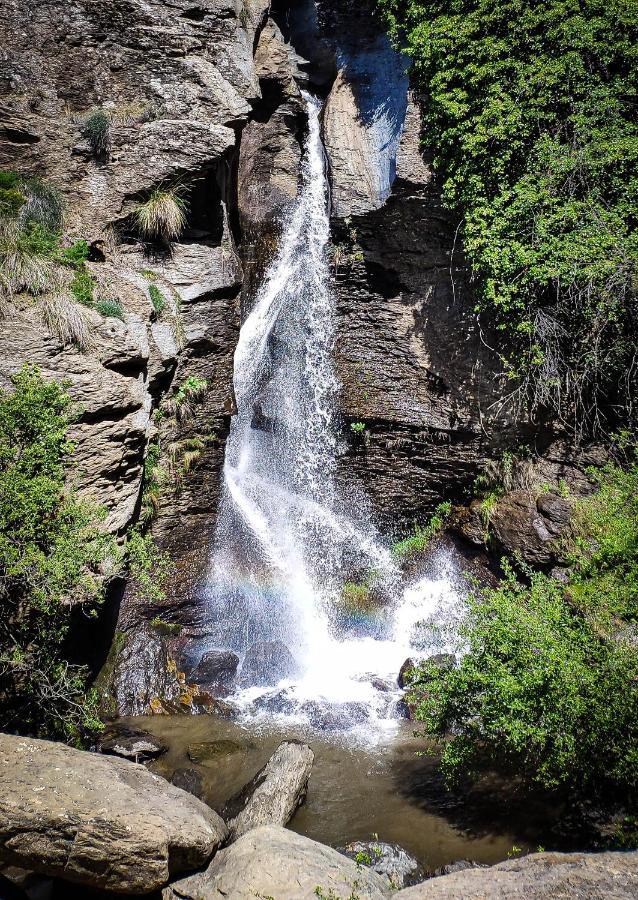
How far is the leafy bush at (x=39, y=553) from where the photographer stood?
504cm

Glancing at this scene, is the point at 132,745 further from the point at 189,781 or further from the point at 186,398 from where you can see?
the point at 186,398

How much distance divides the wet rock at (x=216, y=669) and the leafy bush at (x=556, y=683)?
12.4ft

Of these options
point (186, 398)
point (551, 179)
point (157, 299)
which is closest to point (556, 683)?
point (186, 398)

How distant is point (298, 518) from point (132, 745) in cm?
490

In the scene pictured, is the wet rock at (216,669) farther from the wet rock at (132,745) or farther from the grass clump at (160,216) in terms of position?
the grass clump at (160,216)

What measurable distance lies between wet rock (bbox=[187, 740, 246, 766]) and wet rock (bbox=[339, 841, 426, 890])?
2152 millimetres

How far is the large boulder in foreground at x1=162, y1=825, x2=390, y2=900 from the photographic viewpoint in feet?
12.5

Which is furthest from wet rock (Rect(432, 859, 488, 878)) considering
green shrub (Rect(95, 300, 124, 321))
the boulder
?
green shrub (Rect(95, 300, 124, 321))

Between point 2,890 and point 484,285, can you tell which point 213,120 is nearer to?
point 484,285

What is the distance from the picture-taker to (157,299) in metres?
8.42

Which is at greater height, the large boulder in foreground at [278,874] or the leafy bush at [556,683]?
the leafy bush at [556,683]

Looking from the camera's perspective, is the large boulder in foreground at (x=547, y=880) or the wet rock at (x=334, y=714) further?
the wet rock at (x=334, y=714)

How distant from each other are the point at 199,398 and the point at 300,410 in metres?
2.46

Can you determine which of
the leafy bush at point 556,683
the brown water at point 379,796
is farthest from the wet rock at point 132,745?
the leafy bush at point 556,683
